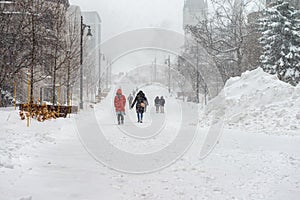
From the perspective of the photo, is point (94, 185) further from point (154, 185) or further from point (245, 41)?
point (245, 41)

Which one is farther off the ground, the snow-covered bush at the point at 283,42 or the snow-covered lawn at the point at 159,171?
the snow-covered bush at the point at 283,42

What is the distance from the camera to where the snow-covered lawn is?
585 cm

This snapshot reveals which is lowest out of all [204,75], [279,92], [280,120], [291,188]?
[291,188]

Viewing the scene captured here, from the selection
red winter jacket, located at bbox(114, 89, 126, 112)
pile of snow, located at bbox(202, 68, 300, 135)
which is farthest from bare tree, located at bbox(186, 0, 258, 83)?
red winter jacket, located at bbox(114, 89, 126, 112)

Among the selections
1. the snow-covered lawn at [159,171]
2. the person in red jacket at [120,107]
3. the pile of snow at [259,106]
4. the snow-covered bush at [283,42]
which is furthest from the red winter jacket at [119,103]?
the snow-covered bush at [283,42]

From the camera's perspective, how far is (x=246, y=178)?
687cm

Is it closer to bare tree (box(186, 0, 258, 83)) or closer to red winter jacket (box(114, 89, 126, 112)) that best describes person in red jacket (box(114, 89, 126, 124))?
red winter jacket (box(114, 89, 126, 112))

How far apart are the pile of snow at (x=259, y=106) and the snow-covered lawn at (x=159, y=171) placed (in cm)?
9

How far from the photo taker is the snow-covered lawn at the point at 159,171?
5.85 metres

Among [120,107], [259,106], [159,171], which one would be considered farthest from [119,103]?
[159,171]

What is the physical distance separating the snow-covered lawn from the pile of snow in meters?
0.09

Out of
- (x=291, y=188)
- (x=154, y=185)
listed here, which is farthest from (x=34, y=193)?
(x=291, y=188)

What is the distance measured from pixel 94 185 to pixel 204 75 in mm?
38875

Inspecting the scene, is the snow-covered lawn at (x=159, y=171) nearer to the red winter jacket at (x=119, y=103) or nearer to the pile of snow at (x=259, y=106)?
the pile of snow at (x=259, y=106)
